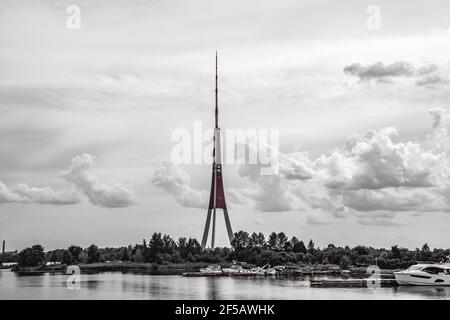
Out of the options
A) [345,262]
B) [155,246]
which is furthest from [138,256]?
[345,262]

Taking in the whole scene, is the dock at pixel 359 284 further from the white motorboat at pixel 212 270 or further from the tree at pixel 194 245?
the tree at pixel 194 245

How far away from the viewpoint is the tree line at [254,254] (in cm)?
11307

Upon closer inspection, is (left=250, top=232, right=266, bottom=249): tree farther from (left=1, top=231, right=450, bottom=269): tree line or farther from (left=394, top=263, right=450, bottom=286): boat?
(left=394, top=263, right=450, bottom=286): boat

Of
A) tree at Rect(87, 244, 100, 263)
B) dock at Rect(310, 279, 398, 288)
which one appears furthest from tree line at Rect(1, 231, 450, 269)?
dock at Rect(310, 279, 398, 288)

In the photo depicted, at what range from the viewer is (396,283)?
204 ft

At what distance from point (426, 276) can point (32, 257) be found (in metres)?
92.3

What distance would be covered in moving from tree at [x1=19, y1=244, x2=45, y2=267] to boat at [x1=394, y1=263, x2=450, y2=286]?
294ft

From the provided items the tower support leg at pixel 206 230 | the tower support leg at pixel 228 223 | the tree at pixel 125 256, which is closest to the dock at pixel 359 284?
the tower support leg at pixel 228 223

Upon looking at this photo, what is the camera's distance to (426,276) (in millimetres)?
58531

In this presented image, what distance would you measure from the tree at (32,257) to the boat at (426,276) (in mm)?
89579

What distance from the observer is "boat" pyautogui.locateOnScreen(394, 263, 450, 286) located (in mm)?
58531

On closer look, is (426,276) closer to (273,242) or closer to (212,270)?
(212,270)
